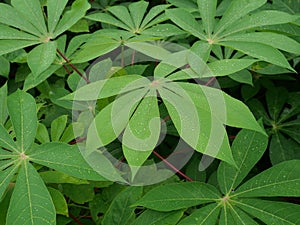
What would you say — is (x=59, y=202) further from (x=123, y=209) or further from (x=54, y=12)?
(x=54, y=12)

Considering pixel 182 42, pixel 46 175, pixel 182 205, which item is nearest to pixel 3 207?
pixel 46 175

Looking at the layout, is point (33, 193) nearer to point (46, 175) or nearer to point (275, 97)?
point (46, 175)

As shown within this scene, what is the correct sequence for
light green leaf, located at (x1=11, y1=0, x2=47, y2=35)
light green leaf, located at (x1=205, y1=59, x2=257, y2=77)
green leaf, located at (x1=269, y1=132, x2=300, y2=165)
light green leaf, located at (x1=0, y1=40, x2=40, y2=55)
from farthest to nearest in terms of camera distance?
green leaf, located at (x1=269, y1=132, x2=300, y2=165) → light green leaf, located at (x1=11, y1=0, x2=47, y2=35) → light green leaf, located at (x1=0, y1=40, x2=40, y2=55) → light green leaf, located at (x1=205, y1=59, x2=257, y2=77)

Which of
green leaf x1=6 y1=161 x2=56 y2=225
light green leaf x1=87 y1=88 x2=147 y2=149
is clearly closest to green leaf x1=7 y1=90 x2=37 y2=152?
green leaf x1=6 y1=161 x2=56 y2=225

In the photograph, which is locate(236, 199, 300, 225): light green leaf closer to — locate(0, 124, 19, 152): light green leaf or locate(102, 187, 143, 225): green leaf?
locate(102, 187, 143, 225): green leaf

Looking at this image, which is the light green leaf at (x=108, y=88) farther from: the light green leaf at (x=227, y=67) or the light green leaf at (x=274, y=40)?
the light green leaf at (x=274, y=40)

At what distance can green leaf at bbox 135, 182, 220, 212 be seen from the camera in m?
1.18

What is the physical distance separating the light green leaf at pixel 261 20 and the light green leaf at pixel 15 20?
0.57m

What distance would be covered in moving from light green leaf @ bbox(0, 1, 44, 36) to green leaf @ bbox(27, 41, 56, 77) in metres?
0.09

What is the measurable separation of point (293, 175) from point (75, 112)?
0.75 m

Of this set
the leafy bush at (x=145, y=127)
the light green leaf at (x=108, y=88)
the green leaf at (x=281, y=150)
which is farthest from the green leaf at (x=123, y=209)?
the green leaf at (x=281, y=150)

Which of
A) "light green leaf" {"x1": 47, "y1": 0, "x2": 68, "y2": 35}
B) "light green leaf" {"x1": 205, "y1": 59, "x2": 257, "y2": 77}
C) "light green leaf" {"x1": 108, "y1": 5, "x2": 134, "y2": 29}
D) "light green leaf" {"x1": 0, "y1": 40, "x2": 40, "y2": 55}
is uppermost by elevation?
"light green leaf" {"x1": 108, "y1": 5, "x2": 134, "y2": 29}

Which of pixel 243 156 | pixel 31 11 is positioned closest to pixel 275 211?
pixel 243 156

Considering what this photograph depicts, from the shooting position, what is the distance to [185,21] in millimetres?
1337
